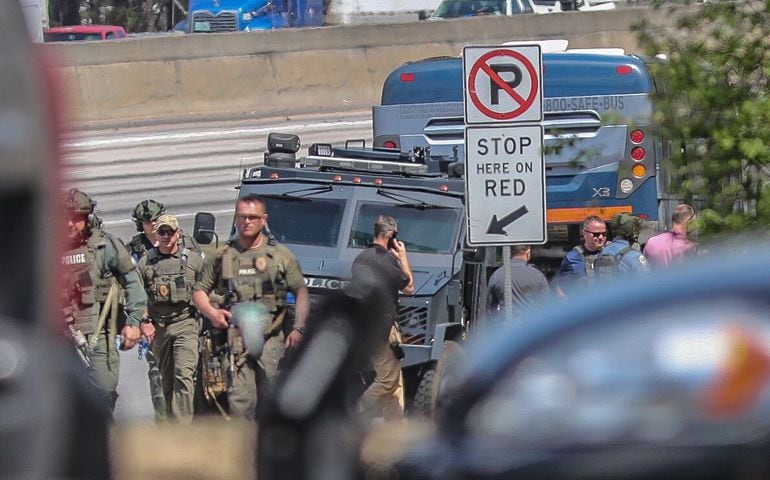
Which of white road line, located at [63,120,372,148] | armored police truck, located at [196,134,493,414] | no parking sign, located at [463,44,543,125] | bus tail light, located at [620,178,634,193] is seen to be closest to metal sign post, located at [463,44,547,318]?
no parking sign, located at [463,44,543,125]

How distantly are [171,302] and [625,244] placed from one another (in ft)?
12.7

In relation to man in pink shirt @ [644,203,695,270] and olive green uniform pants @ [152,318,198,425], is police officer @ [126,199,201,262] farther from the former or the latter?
man in pink shirt @ [644,203,695,270]

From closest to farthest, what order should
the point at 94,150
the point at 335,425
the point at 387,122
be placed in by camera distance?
the point at 335,425 → the point at 387,122 → the point at 94,150

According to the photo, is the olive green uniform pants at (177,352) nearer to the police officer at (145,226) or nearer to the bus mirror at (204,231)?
the police officer at (145,226)

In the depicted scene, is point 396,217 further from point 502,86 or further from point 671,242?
point 502,86

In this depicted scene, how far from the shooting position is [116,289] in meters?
9.57

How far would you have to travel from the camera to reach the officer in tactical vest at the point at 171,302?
32.7 feet

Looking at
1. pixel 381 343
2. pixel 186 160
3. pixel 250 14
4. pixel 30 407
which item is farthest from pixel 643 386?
pixel 250 14

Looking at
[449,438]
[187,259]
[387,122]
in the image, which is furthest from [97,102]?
[449,438]

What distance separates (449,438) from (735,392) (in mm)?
364

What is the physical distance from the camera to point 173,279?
32.8 feet

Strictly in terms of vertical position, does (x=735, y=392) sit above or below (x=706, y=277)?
below

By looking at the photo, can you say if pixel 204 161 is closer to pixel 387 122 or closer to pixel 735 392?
pixel 387 122

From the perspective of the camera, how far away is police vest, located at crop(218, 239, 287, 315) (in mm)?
9242
